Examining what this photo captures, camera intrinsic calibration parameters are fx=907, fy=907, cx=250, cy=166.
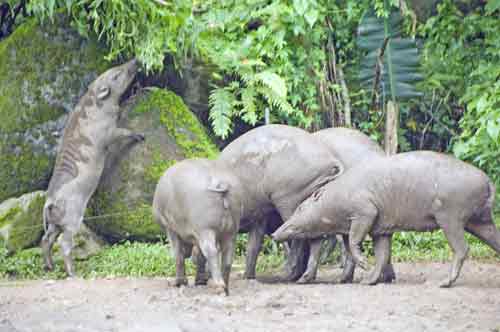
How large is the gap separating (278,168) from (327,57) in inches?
165

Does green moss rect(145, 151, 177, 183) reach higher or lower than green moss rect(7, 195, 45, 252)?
higher

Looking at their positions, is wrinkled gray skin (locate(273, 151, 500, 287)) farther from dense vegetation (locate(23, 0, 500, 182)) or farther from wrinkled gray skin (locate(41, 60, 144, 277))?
wrinkled gray skin (locate(41, 60, 144, 277))

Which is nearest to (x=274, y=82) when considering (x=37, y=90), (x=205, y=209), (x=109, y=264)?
(x=37, y=90)

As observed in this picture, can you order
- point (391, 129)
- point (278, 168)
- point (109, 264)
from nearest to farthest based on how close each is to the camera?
point (278, 168)
point (109, 264)
point (391, 129)

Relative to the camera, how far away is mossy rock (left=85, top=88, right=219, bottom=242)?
10711 mm

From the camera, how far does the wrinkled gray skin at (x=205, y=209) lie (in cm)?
749

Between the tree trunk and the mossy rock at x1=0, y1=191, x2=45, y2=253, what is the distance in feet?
14.4

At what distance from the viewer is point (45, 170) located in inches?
428

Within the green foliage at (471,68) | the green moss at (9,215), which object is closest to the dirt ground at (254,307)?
the green foliage at (471,68)

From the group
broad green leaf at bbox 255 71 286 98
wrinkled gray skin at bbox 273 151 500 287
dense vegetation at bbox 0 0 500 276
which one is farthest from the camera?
broad green leaf at bbox 255 71 286 98

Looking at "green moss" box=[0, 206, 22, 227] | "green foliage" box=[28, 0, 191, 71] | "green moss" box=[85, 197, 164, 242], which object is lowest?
"green moss" box=[85, 197, 164, 242]

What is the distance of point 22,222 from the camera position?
34.2ft

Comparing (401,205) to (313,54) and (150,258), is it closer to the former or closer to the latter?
(150,258)

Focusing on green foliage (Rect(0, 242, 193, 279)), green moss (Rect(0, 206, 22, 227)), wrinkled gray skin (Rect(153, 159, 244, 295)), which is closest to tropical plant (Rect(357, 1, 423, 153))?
green foliage (Rect(0, 242, 193, 279))
